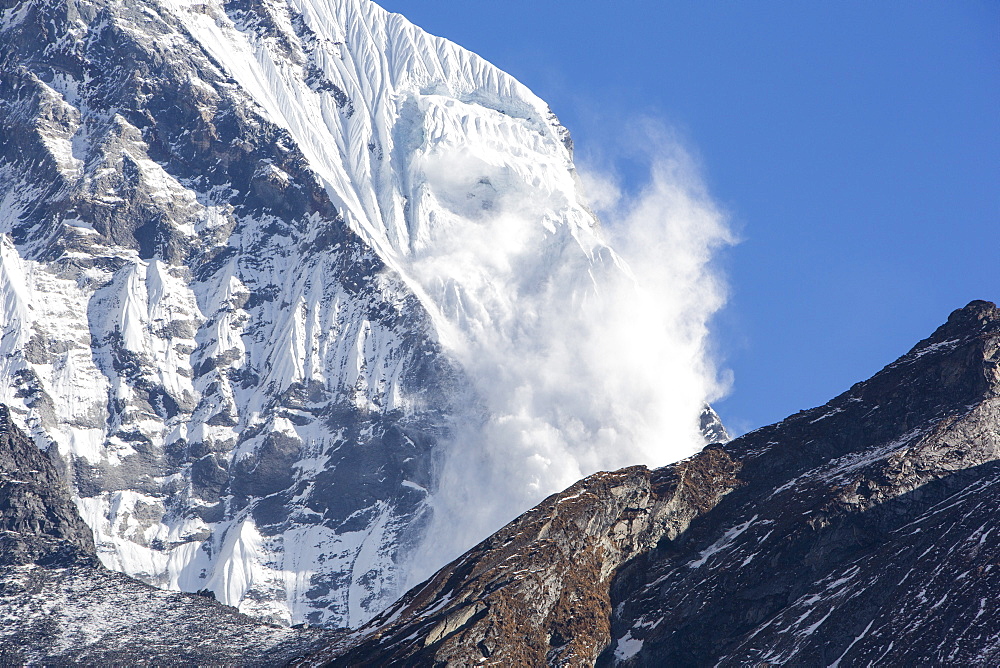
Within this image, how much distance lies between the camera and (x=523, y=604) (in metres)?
140

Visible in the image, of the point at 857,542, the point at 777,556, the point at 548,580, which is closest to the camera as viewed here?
the point at 857,542

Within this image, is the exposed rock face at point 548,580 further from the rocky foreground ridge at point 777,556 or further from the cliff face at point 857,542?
the cliff face at point 857,542

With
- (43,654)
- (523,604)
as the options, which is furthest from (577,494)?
(43,654)

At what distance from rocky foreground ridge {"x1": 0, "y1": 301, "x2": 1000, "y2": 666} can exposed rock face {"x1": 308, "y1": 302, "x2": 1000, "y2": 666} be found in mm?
190

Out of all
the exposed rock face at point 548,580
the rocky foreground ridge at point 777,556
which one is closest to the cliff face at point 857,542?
the rocky foreground ridge at point 777,556

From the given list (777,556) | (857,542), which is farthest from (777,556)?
(857,542)

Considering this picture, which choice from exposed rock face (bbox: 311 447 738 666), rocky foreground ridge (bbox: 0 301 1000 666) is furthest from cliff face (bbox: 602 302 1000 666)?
exposed rock face (bbox: 311 447 738 666)

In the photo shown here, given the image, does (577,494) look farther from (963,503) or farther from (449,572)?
(963,503)

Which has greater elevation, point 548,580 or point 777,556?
point 548,580

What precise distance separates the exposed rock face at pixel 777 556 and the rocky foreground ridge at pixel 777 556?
19 cm

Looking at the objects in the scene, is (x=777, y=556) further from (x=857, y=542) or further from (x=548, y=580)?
(x=548, y=580)

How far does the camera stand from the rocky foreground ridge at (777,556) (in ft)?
417

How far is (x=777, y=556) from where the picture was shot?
142 m

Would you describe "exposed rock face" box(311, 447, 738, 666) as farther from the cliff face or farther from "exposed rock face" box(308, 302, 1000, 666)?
the cliff face
